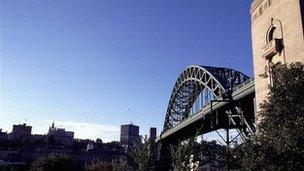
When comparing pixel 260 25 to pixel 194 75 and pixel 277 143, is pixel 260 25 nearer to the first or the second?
pixel 277 143

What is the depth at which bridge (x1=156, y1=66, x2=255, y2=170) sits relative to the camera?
46.3m

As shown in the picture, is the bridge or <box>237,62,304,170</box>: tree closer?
<box>237,62,304,170</box>: tree

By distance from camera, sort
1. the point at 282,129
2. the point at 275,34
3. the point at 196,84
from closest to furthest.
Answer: the point at 282,129 < the point at 275,34 < the point at 196,84

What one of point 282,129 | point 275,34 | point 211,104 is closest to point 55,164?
point 211,104

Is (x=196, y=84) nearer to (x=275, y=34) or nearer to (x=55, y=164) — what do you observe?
(x=55, y=164)

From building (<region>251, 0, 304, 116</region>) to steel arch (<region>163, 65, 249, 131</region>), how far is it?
17115 mm

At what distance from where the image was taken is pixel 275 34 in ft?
104

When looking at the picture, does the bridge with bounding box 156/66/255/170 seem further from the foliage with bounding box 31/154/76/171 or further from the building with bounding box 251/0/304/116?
the foliage with bounding box 31/154/76/171

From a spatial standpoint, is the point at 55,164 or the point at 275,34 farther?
the point at 55,164

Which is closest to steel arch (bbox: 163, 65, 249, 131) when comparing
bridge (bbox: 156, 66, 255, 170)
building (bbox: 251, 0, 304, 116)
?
bridge (bbox: 156, 66, 255, 170)

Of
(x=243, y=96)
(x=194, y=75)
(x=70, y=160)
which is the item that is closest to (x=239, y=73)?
(x=194, y=75)

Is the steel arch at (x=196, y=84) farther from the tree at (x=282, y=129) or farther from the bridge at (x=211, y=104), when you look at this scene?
the tree at (x=282, y=129)

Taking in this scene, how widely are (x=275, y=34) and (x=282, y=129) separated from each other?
13423 mm

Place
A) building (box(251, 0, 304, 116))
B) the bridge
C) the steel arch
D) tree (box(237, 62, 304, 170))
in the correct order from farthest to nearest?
the steel arch
the bridge
building (box(251, 0, 304, 116))
tree (box(237, 62, 304, 170))
